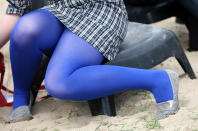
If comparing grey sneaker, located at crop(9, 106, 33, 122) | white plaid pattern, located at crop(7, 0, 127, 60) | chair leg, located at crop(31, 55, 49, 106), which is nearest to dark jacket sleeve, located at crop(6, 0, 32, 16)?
white plaid pattern, located at crop(7, 0, 127, 60)

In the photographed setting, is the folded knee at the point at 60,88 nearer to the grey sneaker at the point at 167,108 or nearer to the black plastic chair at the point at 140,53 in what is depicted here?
the black plastic chair at the point at 140,53

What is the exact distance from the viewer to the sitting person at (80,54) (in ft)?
5.12

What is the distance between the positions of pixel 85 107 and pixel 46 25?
0.51m

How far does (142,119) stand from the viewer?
1634 millimetres

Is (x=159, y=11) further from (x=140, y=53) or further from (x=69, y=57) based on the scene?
(x=69, y=57)

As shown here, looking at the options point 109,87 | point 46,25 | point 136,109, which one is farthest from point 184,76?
point 46,25

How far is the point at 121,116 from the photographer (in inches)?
68.8

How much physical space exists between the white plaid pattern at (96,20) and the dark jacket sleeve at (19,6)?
6.3 inches

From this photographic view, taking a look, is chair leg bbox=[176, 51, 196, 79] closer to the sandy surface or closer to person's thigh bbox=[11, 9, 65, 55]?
the sandy surface

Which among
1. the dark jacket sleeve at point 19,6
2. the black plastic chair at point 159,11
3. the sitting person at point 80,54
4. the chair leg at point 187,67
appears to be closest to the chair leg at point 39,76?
the sitting person at point 80,54

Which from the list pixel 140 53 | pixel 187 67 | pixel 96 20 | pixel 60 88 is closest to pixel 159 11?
pixel 187 67

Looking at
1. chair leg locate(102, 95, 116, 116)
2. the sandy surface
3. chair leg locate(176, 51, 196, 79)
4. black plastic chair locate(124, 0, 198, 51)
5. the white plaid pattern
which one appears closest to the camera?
the sandy surface

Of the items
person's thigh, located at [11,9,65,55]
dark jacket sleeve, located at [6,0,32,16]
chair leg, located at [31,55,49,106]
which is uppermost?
dark jacket sleeve, located at [6,0,32,16]

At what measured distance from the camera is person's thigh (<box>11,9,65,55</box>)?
5.46 feet
